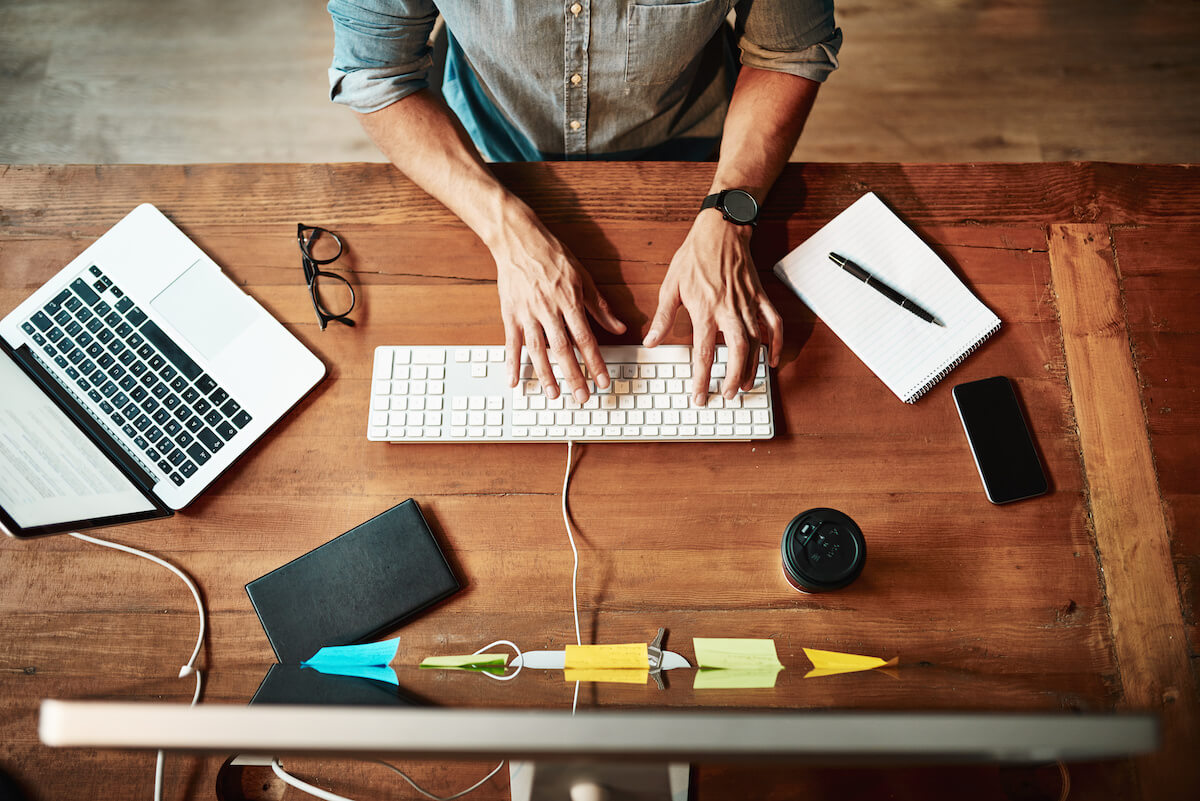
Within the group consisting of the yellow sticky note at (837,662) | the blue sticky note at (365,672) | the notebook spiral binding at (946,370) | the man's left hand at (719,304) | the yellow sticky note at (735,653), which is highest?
the man's left hand at (719,304)

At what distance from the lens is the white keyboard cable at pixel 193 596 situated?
748 millimetres

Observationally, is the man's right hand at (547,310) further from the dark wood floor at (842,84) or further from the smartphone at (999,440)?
the dark wood floor at (842,84)

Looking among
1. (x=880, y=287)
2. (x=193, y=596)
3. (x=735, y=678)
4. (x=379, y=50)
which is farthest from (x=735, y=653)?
(x=379, y=50)

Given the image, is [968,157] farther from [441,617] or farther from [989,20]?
[441,617]

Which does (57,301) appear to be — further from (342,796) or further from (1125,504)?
(1125,504)

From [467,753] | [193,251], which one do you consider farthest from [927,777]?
[193,251]

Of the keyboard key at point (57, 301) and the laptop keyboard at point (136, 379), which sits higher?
the keyboard key at point (57, 301)

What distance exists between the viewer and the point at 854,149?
201 centimetres

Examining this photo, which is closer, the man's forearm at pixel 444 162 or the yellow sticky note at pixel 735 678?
the yellow sticky note at pixel 735 678

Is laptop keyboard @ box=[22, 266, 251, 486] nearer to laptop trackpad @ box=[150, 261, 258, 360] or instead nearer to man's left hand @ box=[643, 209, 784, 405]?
laptop trackpad @ box=[150, 261, 258, 360]

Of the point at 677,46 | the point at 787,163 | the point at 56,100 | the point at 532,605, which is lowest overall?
the point at 532,605

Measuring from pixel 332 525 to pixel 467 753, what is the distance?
1.69 feet

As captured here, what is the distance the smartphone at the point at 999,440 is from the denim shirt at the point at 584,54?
19.3 inches

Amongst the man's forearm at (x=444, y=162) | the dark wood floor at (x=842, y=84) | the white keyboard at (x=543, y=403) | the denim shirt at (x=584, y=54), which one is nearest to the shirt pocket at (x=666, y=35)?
the denim shirt at (x=584, y=54)
